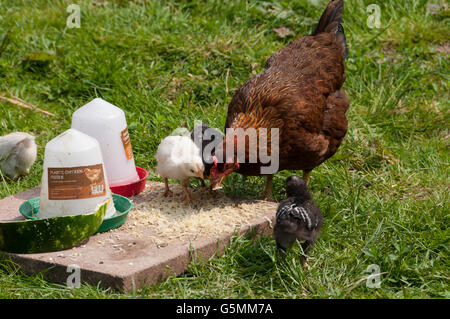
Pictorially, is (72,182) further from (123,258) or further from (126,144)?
(126,144)

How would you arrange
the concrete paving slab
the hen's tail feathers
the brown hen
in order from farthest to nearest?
1. the hen's tail feathers
2. the brown hen
3. the concrete paving slab

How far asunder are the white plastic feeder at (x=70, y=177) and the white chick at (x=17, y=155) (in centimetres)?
123

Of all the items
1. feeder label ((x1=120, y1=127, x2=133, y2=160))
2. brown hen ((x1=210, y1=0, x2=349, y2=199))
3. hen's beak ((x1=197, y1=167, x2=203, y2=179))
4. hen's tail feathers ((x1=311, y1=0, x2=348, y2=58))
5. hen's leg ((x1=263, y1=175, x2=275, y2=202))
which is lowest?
hen's leg ((x1=263, y1=175, x2=275, y2=202))

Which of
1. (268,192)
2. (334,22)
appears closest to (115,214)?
(268,192)

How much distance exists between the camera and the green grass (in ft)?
11.1

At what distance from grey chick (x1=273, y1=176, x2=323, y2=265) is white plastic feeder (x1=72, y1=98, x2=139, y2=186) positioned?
1.40m

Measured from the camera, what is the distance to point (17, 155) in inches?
187

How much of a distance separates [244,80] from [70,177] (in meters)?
2.85

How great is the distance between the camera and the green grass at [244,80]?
3369 millimetres

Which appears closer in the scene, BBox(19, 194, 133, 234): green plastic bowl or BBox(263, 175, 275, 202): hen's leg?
BBox(19, 194, 133, 234): green plastic bowl

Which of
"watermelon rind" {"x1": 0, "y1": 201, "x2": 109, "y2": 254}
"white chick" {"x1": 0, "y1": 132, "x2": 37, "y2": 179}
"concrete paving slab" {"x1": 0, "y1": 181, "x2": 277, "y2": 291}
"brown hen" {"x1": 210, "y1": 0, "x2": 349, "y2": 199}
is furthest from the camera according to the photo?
"white chick" {"x1": 0, "y1": 132, "x2": 37, "y2": 179}

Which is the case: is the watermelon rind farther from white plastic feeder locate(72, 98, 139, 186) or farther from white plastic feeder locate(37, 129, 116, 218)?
white plastic feeder locate(72, 98, 139, 186)

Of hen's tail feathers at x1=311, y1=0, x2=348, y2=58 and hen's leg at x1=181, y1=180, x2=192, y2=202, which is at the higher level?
hen's tail feathers at x1=311, y1=0, x2=348, y2=58

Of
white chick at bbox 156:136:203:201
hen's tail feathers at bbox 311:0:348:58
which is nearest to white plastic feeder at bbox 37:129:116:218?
A: white chick at bbox 156:136:203:201
